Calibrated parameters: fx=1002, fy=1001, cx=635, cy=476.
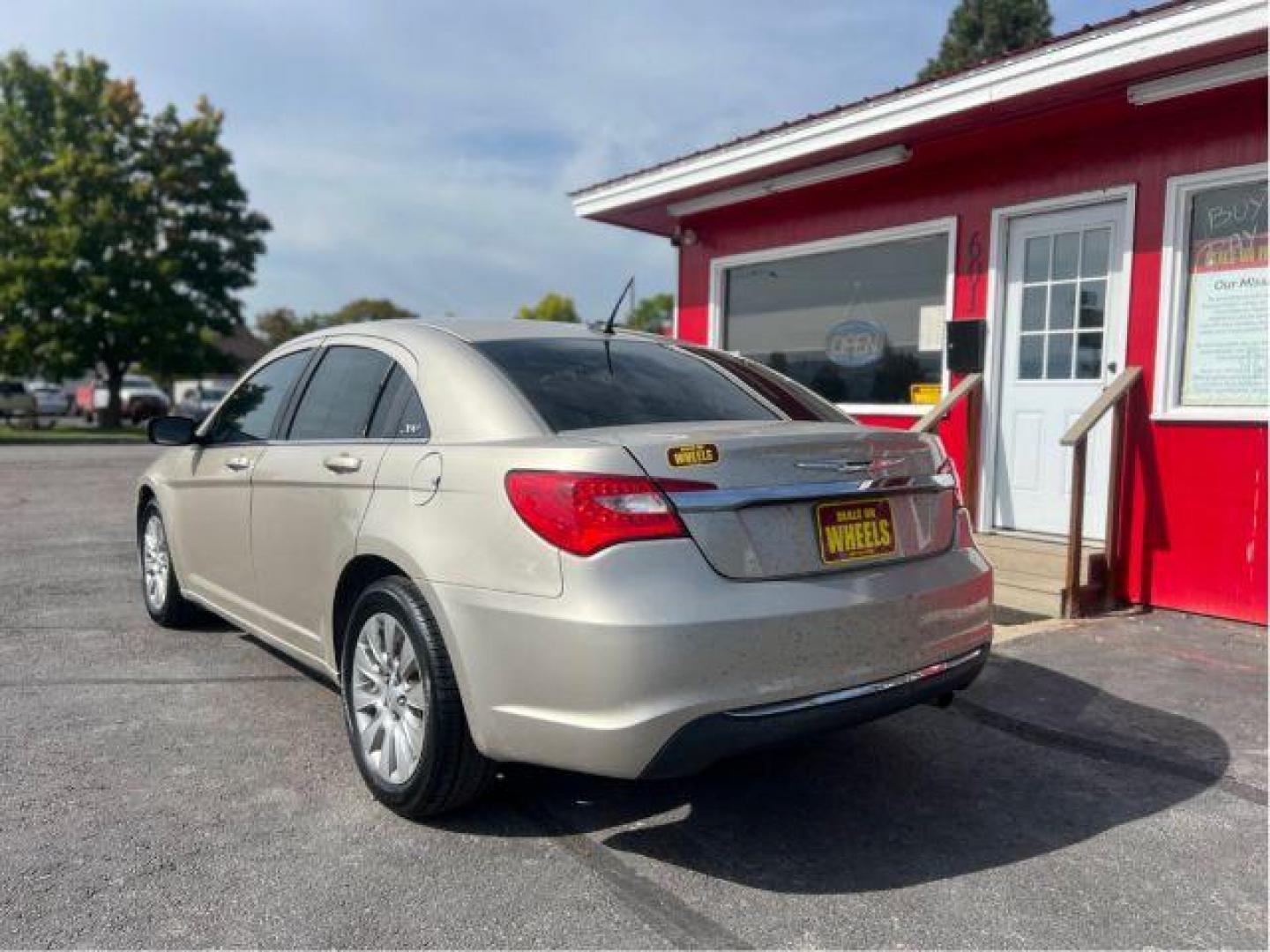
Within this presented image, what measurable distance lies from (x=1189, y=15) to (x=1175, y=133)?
999 millimetres

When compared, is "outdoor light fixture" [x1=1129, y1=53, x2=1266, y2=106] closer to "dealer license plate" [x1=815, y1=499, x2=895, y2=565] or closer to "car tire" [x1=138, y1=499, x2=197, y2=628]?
"dealer license plate" [x1=815, y1=499, x2=895, y2=565]

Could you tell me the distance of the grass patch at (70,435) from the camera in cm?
2498

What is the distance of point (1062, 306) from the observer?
6691mm

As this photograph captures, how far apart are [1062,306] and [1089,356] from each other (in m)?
0.40

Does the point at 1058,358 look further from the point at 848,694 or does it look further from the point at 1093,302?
the point at 848,694

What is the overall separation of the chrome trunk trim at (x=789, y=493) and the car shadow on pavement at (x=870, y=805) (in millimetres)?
1025

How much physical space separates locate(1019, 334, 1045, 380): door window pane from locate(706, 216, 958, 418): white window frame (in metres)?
0.56

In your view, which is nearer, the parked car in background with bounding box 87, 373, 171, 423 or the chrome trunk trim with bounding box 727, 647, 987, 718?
the chrome trunk trim with bounding box 727, 647, 987, 718

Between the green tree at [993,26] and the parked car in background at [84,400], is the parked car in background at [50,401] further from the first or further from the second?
the green tree at [993,26]

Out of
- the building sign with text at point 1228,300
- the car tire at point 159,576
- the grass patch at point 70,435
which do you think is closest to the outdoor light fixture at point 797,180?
the building sign with text at point 1228,300

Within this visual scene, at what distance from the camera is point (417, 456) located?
3.10 m

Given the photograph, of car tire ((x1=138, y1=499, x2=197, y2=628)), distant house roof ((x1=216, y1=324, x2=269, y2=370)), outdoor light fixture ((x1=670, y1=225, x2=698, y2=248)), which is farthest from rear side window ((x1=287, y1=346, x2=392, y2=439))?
distant house roof ((x1=216, y1=324, x2=269, y2=370))

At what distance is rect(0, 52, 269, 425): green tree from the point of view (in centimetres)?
2830

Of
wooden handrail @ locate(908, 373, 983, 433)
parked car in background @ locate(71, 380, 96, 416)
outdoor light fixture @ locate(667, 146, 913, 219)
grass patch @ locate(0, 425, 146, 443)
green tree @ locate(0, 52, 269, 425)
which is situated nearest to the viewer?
wooden handrail @ locate(908, 373, 983, 433)
